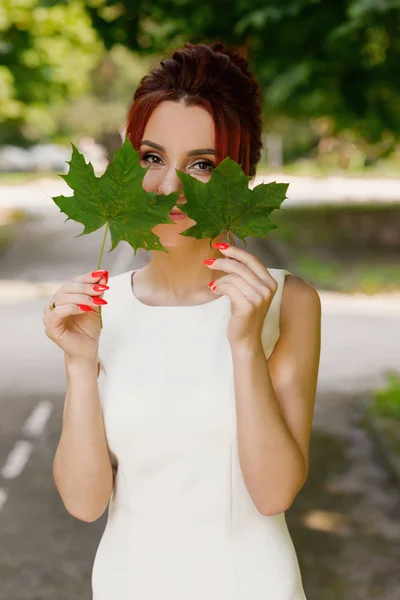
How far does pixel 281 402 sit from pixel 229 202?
0.51m

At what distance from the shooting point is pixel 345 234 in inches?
851

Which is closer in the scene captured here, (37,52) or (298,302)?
(298,302)

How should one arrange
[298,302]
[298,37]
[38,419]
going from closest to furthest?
[298,302], [38,419], [298,37]

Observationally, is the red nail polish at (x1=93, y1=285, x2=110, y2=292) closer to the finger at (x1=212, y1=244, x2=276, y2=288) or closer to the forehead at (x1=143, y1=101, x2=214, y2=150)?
the finger at (x1=212, y1=244, x2=276, y2=288)

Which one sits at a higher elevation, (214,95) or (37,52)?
(37,52)

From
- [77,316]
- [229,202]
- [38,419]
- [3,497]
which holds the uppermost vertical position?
[229,202]

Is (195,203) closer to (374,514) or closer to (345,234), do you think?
(374,514)

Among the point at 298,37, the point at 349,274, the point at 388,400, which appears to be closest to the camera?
the point at 388,400

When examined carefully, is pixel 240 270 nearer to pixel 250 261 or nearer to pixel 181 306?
pixel 250 261

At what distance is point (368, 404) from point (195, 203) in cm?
596

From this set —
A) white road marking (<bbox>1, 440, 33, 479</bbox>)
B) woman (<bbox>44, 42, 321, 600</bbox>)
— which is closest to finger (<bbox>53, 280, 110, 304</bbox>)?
woman (<bbox>44, 42, 321, 600</bbox>)

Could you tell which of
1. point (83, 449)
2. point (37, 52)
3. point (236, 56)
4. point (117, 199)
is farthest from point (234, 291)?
point (37, 52)

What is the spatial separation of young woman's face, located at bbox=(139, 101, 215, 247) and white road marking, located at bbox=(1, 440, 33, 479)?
169 inches

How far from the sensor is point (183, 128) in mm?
1879
